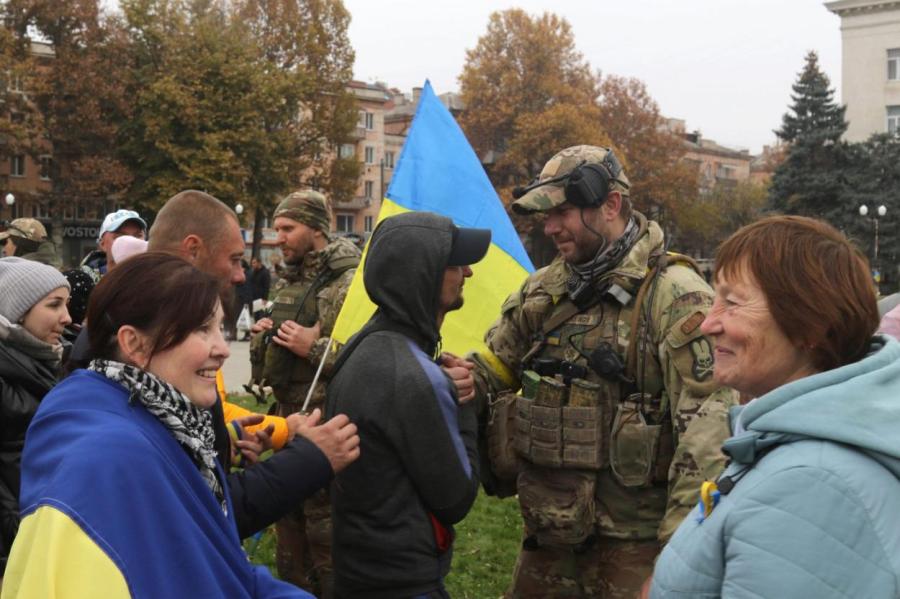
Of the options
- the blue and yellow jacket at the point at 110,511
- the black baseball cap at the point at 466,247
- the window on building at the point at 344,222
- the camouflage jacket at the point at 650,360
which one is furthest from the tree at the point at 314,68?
the blue and yellow jacket at the point at 110,511

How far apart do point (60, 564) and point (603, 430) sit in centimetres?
242

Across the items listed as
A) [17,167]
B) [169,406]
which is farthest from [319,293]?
[17,167]

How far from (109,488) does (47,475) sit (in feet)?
0.56

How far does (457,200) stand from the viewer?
5.68 metres

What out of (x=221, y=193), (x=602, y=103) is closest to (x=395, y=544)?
(x=221, y=193)

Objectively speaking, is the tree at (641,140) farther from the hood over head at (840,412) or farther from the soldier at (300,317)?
the hood over head at (840,412)

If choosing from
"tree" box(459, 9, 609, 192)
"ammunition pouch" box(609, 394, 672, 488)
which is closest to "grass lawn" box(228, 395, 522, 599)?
"ammunition pouch" box(609, 394, 672, 488)

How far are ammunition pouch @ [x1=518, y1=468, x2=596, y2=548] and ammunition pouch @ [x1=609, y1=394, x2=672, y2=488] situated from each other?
16 cm

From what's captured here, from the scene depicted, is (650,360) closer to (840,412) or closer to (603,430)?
(603,430)

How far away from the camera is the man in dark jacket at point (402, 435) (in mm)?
3133

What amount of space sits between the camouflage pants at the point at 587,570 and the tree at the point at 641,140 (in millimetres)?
54156

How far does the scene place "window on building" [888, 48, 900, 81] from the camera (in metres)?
54.2

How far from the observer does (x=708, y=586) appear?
83.4 inches

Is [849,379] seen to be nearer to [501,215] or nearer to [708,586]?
[708,586]
